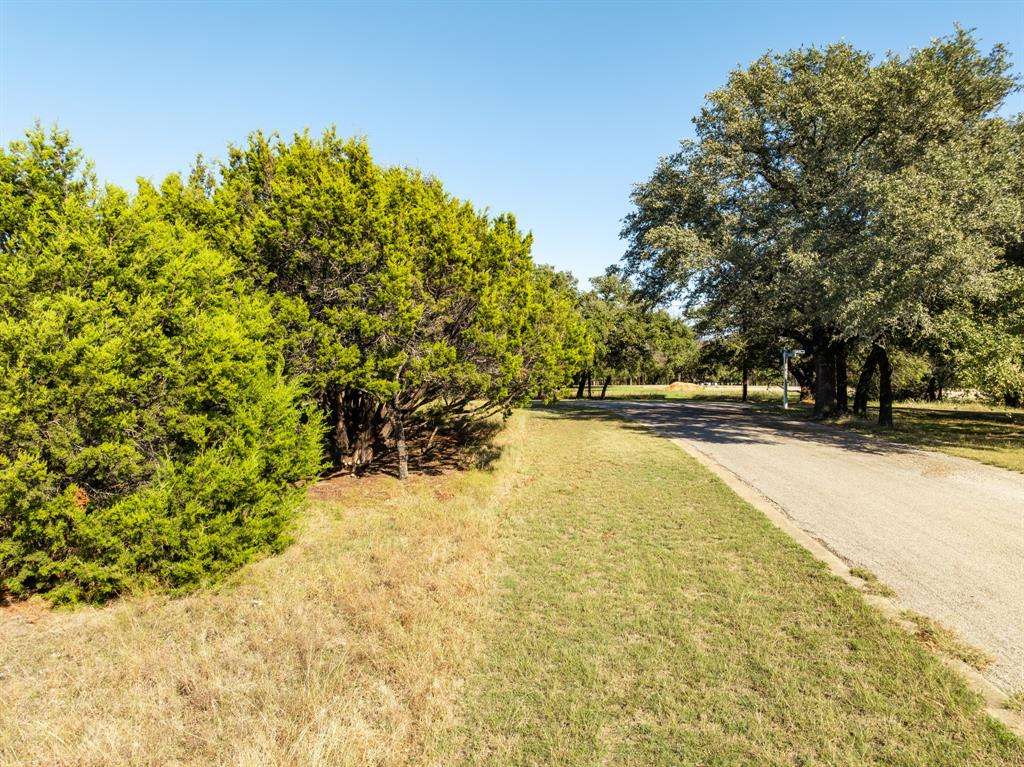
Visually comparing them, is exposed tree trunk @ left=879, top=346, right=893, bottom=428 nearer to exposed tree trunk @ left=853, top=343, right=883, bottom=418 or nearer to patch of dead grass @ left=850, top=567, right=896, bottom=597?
exposed tree trunk @ left=853, top=343, right=883, bottom=418

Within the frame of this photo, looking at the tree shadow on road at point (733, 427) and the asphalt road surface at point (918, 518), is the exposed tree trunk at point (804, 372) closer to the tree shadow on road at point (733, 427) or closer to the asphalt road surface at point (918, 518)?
the tree shadow on road at point (733, 427)

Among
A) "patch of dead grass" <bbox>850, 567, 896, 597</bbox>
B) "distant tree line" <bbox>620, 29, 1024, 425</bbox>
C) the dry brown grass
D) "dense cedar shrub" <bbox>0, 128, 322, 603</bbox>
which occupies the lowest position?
the dry brown grass

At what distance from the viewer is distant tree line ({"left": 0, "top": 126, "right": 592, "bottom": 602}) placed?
5652mm

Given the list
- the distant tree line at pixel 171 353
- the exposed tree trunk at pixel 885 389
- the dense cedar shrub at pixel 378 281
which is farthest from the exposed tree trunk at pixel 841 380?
the distant tree line at pixel 171 353

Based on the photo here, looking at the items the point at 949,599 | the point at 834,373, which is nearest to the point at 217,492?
the point at 949,599

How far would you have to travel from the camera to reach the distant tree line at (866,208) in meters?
15.1

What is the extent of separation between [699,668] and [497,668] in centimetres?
206

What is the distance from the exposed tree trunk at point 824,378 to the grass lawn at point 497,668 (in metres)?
21.7

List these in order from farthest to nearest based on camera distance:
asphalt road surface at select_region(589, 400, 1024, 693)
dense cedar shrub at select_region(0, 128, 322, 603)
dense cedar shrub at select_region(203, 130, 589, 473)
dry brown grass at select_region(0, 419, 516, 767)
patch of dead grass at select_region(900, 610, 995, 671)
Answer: dense cedar shrub at select_region(203, 130, 589, 473), asphalt road surface at select_region(589, 400, 1024, 693), dense cedar shrub at select_region(0, 128, 322, 603), patch of dead grass at select_region(900, 610, 995, 671), dry brown grass at select_region(0, 419, 516, 767)

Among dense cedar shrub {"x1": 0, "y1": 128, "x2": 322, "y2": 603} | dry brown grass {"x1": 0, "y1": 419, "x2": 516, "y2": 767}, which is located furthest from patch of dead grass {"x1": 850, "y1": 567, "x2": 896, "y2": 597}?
dense cedar shrub {"x1": 0, "y1": 128, "x2": 322, "y2": 603}

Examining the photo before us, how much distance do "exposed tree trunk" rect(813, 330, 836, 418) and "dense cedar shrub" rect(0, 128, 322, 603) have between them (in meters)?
27.2

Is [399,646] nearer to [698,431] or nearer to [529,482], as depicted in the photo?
[529,482]

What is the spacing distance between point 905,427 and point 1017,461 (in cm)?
926

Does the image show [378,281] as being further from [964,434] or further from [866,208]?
[964,434]
